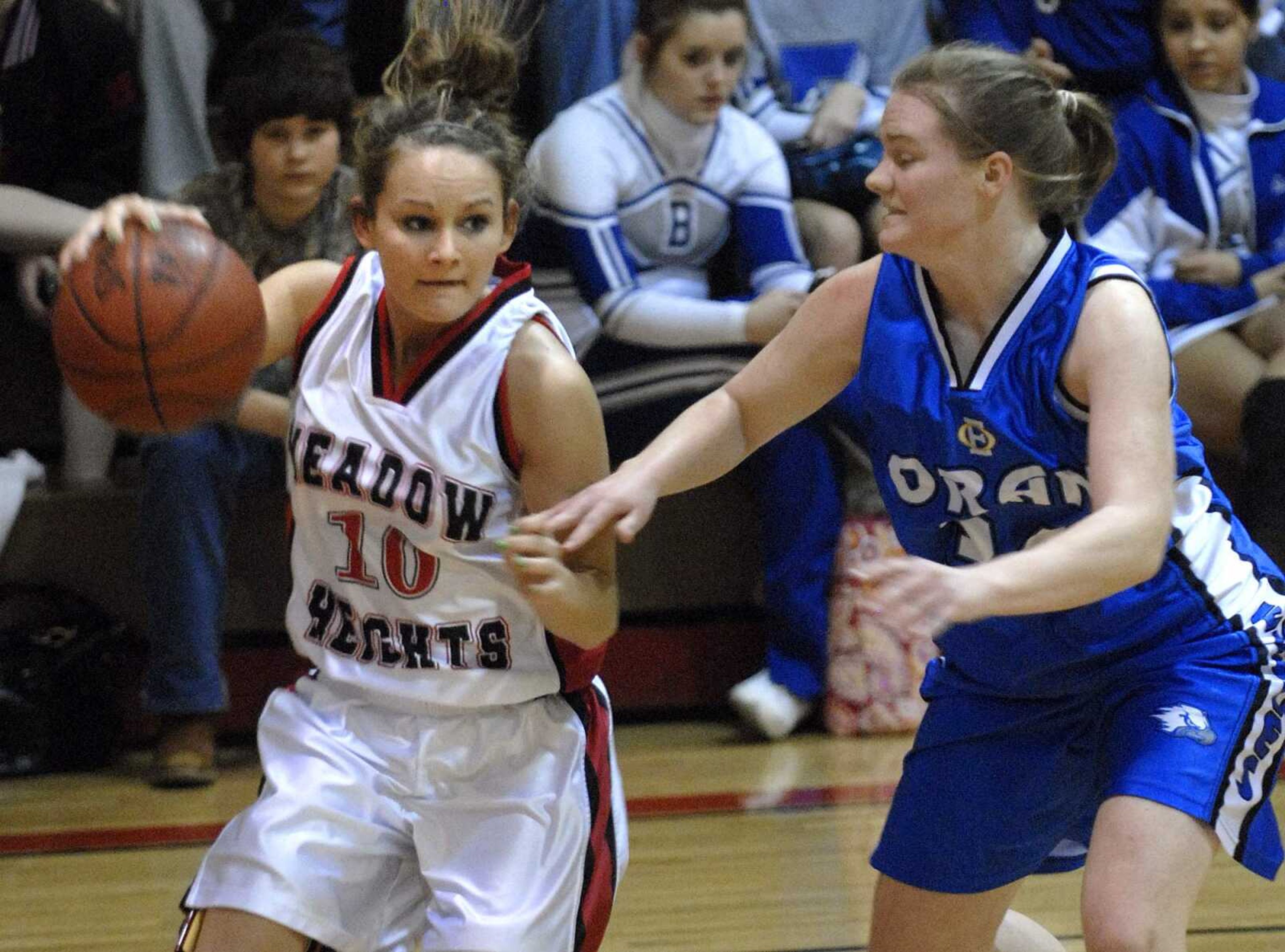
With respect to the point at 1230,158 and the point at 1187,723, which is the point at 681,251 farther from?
the point at 1187,723

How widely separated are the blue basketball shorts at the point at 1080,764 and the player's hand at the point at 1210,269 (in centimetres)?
253

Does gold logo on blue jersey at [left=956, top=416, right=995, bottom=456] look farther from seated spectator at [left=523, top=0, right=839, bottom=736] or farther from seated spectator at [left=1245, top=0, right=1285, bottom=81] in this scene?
seated spectator at [left=1245, top=0, right=1285, bottom=81]

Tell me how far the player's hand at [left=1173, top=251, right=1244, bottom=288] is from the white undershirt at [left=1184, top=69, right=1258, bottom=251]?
0.15 meters

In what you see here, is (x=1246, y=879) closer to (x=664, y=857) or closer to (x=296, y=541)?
(x=664, y=857)

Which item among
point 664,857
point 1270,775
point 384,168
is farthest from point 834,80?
point 1270,775

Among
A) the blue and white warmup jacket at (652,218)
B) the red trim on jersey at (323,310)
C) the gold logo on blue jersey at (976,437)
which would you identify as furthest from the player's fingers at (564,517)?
the blue and white warmup jacket at (652,218)

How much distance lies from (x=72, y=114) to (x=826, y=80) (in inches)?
82.9

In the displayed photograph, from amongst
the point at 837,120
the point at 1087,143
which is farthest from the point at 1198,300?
the point at 1087,143

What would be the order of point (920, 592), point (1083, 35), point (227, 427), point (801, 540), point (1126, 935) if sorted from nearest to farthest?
point (920, 592), point (1126, 935), point (227, 427), point (801, 540), point (1083, 35)

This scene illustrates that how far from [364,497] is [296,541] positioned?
0.18 meters

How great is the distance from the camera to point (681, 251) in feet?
15.5

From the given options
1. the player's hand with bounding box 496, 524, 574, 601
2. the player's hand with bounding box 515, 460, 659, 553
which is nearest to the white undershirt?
the player's hand with bounding box 515, 460, 659, 553

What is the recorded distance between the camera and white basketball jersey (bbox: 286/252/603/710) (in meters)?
2.42

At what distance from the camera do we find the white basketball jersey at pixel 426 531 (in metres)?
2.42
